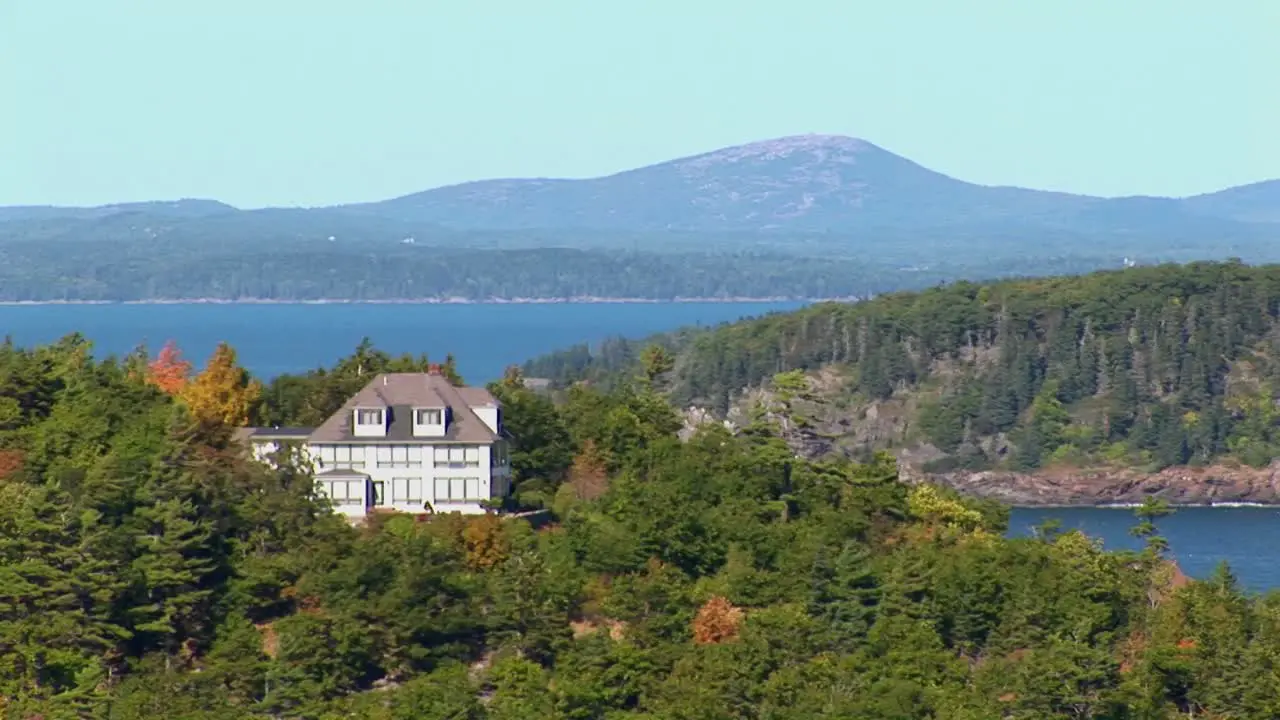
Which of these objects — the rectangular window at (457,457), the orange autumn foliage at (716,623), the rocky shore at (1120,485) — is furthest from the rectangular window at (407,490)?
the rocky shore at (1120,485)

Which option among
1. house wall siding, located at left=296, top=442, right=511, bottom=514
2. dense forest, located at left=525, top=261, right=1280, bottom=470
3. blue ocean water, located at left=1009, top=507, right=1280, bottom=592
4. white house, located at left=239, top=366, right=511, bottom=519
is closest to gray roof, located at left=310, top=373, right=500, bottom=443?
white house, located at left=239, top=366, right=511, bottom=519

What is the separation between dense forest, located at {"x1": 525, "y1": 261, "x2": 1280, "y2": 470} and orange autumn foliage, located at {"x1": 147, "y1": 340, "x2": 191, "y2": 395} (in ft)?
205

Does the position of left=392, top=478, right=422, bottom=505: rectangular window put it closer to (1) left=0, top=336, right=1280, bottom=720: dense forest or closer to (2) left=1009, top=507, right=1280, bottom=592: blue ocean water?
(1) left=0, top=336, right=1280, bottom=720: dense forest

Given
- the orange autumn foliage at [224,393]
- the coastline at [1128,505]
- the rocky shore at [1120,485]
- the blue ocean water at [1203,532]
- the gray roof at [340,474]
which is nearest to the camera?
the gray roof at [340,474]

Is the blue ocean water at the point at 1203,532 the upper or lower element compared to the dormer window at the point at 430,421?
lower

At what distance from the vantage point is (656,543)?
50875mm

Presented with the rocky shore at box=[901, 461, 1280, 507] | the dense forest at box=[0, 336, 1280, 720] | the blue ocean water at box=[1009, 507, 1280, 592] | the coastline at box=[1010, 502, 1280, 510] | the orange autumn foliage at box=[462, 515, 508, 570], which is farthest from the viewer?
the rocky shore at box=[901, 461, 1280, 507]

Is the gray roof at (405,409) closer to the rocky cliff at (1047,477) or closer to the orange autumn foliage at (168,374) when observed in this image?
the orange autumn foliage at (168,374)

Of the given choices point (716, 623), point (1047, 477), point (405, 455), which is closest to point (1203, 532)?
point (1047, 477)

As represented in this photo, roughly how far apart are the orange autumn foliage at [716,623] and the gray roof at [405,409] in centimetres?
597

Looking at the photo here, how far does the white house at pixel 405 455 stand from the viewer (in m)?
52.0

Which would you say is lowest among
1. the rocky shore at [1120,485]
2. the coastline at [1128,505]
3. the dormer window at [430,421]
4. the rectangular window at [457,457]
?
the coastline at [1128,505]

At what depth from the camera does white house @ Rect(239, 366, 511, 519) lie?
52.0m

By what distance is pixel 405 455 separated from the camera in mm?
52188
